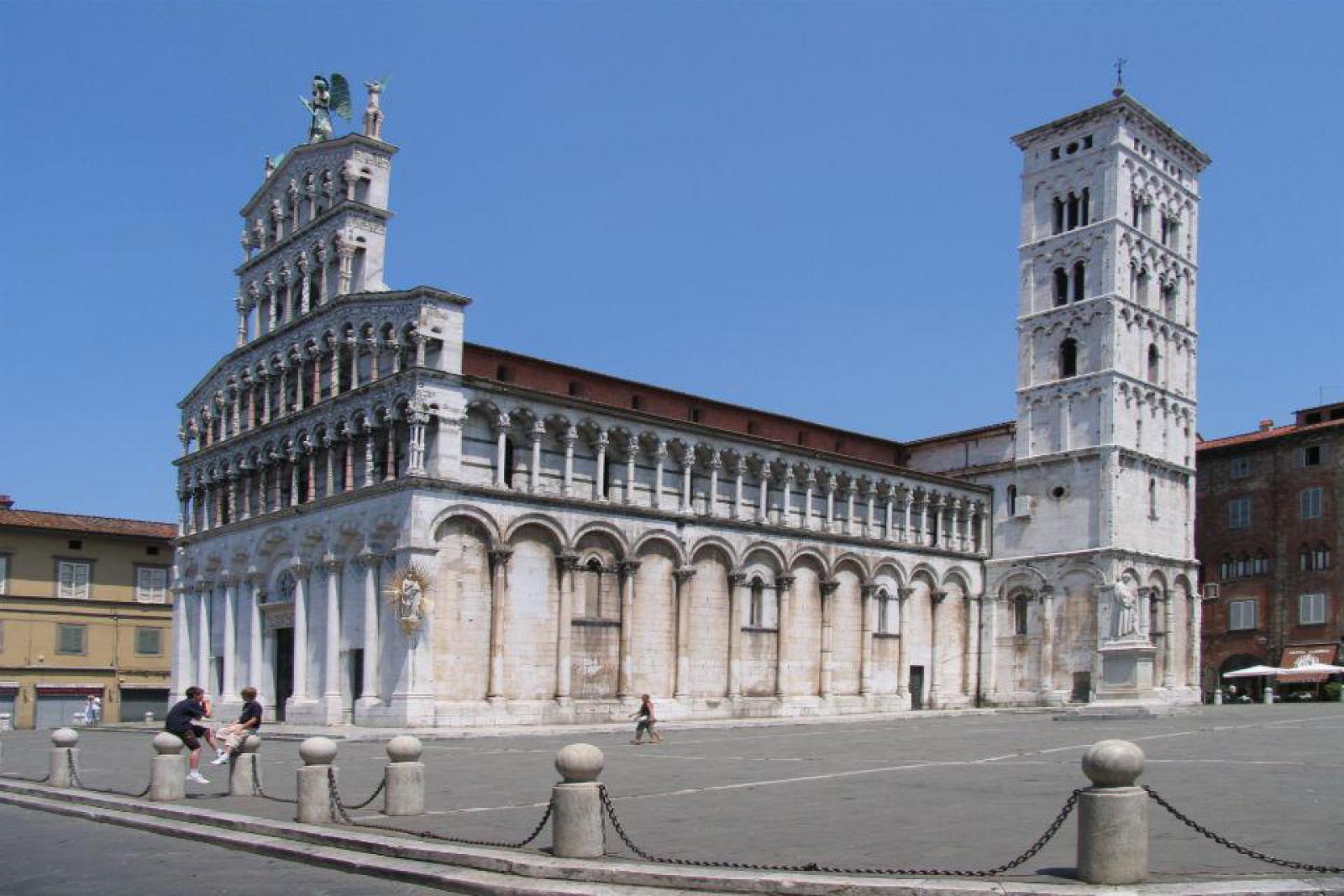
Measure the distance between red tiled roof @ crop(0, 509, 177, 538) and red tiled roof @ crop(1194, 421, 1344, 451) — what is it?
49147mm

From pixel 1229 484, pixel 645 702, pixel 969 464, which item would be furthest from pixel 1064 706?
pixel 645 702

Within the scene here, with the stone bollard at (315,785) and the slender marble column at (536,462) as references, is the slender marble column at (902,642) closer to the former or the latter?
the slender marble column at (536,462)

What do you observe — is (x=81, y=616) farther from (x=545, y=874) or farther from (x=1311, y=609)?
(x=1311, y=609)

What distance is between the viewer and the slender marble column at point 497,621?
129 feet

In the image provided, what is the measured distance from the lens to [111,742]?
35.8 m

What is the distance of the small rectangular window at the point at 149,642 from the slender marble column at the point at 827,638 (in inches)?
1171

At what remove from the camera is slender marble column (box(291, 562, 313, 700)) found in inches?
1650

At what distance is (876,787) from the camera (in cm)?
1875

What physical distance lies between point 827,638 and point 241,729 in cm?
3325

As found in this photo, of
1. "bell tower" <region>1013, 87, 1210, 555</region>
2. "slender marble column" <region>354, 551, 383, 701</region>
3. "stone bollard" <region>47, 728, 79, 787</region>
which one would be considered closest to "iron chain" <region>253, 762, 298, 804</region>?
"stone bollard" <region>47, 728, 79, 787</region>

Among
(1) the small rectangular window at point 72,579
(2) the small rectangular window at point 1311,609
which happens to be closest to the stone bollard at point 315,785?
(1) the small rectangular window at point 72,579

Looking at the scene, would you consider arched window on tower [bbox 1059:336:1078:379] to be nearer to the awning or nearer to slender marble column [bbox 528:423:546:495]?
the awning

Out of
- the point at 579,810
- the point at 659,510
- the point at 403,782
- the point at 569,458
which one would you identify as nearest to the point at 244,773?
the point at 403,782

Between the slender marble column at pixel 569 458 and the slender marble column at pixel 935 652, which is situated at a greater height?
the slender marble column at pixel 569 458
